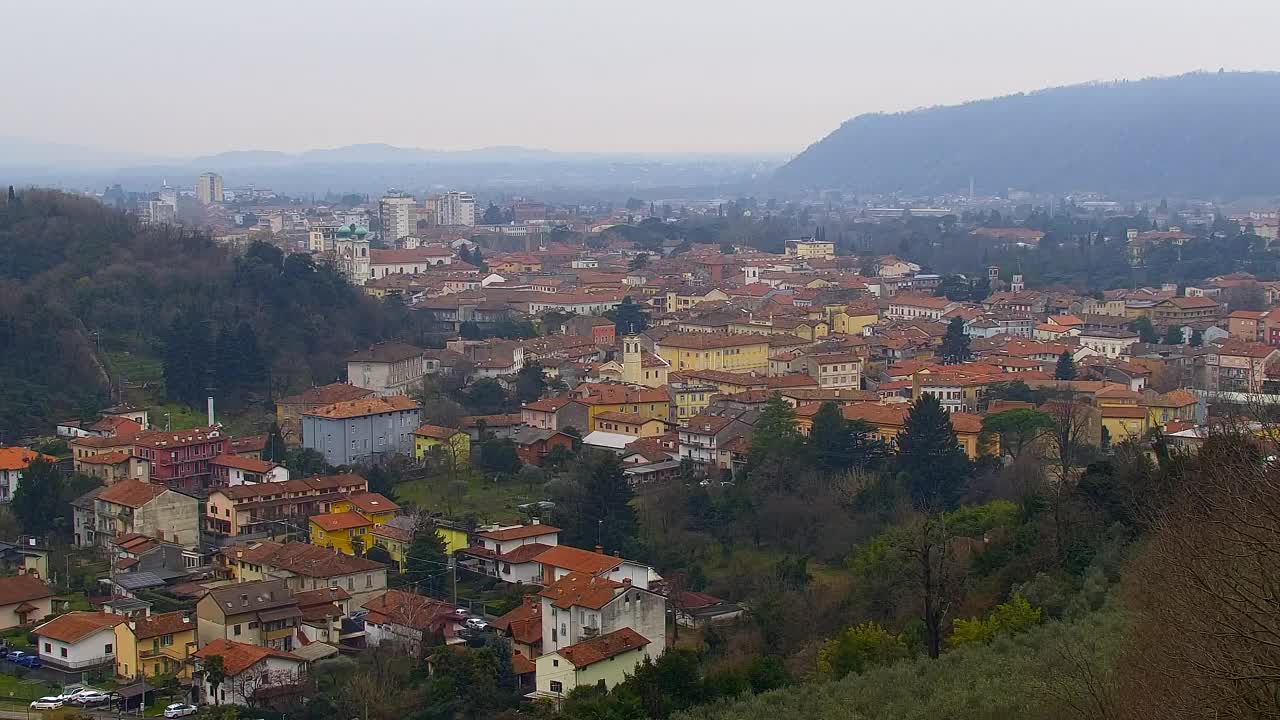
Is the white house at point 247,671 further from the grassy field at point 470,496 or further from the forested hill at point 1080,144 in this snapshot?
the forested hill at point 1080,144

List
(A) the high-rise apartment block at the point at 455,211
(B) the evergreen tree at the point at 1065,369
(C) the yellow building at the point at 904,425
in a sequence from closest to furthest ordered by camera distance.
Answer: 1. (C) the yellow building at the point at 904,425
2. (B) the evergreen tree at the point at 1065,369
3. (A) the high-rise apartment block at the point at 455,211

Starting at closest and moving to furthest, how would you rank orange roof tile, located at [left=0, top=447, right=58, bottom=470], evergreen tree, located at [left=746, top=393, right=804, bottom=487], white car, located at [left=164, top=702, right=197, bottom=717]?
white car, located at [left=164, top=702, right=197, bottom=717]
evergreen tree, located at [left=746, top=393, right=804, bottom=487]
orange roof tile, located at [left=0, top=447, right=58, bottom=470]

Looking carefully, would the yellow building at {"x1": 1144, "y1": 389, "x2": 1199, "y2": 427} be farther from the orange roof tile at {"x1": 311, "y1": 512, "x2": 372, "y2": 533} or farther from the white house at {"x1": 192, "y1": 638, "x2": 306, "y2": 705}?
the white house at {"x1": 192, "y1": 638, "x2": 306, "y2": 705}

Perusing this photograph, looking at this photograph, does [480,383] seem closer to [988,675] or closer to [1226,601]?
[988,675]

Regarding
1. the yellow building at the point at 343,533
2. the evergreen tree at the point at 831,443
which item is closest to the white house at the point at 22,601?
the yellow building at the point at 343,533

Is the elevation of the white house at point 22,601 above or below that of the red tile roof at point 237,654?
below

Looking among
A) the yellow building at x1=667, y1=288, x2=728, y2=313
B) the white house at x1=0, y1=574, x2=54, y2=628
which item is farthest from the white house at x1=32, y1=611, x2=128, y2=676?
the yellow building at x1=667, y1=288, x2=728, y2=313

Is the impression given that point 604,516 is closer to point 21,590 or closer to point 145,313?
point 21,590
